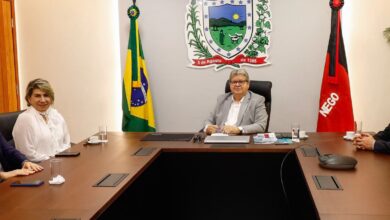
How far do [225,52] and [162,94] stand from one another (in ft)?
2.63

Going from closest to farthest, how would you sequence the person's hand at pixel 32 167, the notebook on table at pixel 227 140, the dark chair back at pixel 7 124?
the person's hand at pixel 32 167 → the dark chair back at pixel 7 124 → the notebook on table at pixel 227 140

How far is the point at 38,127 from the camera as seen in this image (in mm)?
2998

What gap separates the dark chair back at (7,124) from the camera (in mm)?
2867

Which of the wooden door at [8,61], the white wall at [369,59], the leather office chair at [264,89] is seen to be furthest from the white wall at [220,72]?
the wooden door at [8,61]

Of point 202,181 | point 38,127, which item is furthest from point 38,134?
point 202,181

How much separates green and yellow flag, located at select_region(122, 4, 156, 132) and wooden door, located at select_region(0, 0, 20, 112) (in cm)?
119

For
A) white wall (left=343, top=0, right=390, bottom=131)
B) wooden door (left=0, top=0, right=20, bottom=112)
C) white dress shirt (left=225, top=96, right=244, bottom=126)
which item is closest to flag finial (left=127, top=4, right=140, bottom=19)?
wooden door (left=0, top=0, right=20, bottom=112)

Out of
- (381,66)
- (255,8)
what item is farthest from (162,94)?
(381,66)

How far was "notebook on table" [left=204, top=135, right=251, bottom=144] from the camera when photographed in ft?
9.82

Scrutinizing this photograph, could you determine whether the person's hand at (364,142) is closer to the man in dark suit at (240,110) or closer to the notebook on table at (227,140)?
the notebook on table at (227,140)

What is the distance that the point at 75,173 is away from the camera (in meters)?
2.22

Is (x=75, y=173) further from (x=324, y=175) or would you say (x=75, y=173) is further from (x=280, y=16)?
(x=280, y=16)

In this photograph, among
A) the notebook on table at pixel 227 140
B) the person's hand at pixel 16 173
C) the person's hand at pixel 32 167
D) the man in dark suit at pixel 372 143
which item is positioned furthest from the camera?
the notebook on table at pixel 227 140

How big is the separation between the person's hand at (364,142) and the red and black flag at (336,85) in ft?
5.03
